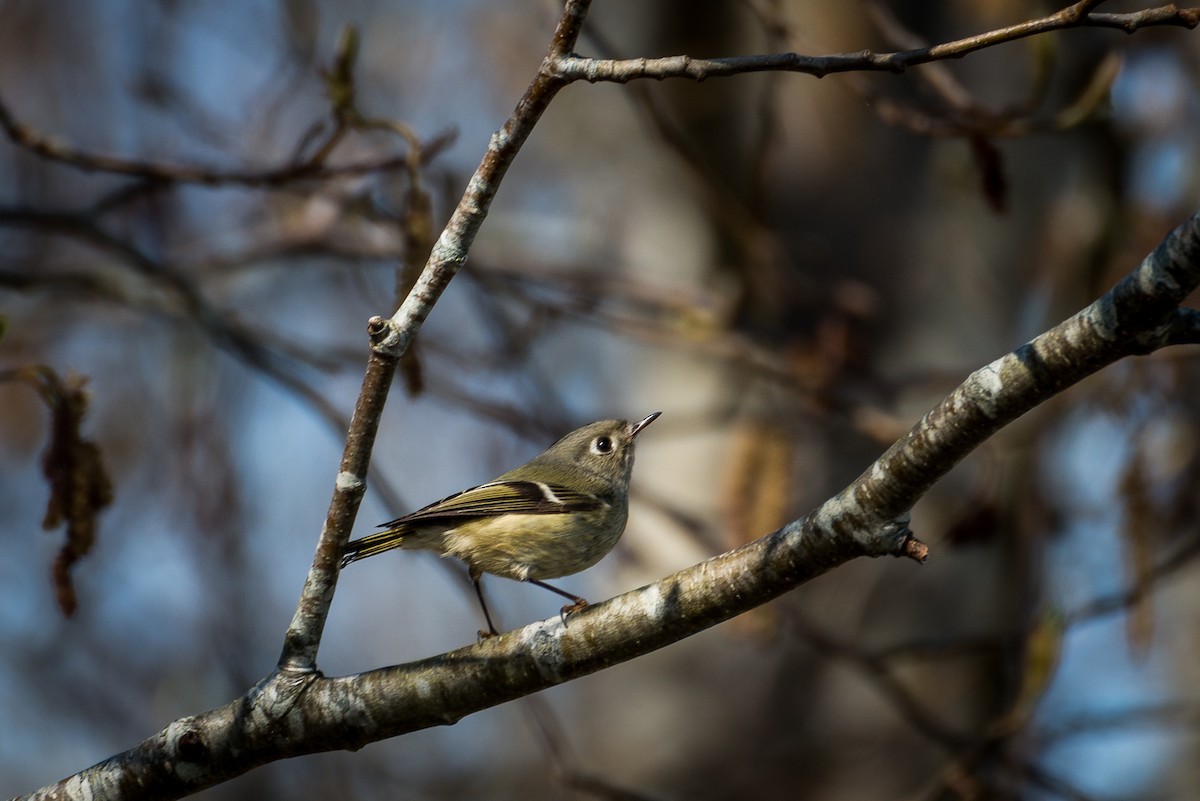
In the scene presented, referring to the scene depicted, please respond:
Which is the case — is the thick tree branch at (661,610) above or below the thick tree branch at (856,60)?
below

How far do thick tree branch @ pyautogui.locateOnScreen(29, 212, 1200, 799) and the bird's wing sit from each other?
818 mm

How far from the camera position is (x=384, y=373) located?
5.37 ft

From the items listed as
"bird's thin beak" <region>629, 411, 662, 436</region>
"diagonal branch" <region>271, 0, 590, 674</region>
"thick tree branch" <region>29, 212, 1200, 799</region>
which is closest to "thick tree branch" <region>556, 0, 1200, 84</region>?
"diagonal branch" <region>271, 0, 590, 674</region>

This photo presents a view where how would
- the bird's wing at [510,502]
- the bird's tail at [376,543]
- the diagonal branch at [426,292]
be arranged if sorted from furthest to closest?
the bird's wing at [510,502]
the bird's tail at [376,543]
the diagonal branch at [426,292]

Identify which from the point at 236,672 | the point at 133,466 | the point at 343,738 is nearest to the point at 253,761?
the point at 343,738

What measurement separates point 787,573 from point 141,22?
525 centimetres

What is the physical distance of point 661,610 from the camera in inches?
66.4

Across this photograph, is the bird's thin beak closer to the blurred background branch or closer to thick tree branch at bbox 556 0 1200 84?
the blurred background branch

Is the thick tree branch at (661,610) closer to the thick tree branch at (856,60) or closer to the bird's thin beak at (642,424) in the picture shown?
the thick tree branch at (856,60)

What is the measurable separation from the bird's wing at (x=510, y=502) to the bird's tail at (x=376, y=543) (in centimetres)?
6

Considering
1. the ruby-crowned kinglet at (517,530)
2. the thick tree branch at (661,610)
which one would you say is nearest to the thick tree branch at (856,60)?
→ the thick tree branch at (661,610)

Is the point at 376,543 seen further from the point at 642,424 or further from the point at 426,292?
the point at 426,292

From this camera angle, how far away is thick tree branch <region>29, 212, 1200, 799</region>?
53.9 inches

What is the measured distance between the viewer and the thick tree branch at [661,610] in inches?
53.9
